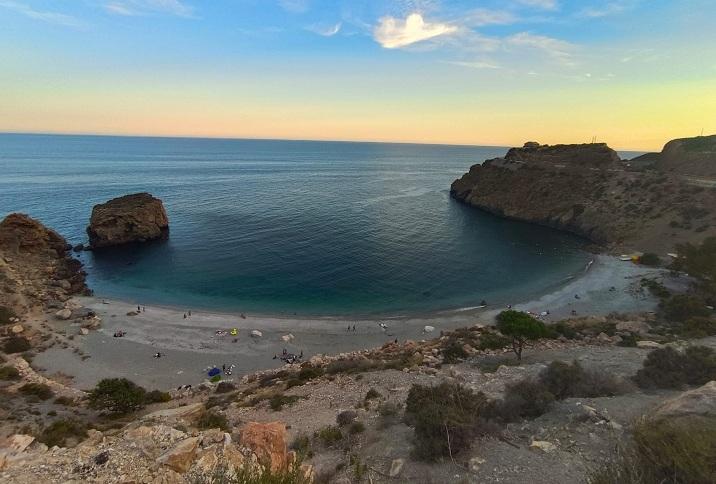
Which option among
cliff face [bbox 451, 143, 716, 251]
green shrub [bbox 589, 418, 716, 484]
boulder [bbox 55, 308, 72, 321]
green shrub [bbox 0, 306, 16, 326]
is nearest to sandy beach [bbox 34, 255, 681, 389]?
boulder [bbox 55, 308, 72, 321]

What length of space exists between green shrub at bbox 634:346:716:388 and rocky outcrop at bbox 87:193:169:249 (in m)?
65.9

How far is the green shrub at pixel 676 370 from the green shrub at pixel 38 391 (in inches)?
1300

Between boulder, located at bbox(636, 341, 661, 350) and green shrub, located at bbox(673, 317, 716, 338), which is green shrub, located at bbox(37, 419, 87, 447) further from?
green shrub, located at bbox(673, 317, 716, 338)

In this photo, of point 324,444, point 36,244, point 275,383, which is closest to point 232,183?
point 36,244

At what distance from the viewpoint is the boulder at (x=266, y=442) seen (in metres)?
11.9

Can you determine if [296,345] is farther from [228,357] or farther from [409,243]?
[409,243]

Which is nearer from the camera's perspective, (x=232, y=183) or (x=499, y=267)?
(x=499, y=267)

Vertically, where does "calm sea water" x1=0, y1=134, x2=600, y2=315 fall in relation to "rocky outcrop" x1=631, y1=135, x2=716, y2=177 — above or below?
below

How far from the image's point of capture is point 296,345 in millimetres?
32438

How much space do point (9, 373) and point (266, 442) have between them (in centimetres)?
2462

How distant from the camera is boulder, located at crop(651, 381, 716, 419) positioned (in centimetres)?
1002

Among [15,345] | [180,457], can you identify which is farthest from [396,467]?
[15,345]

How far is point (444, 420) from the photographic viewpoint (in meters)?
13.2

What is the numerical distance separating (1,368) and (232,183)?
339ft
